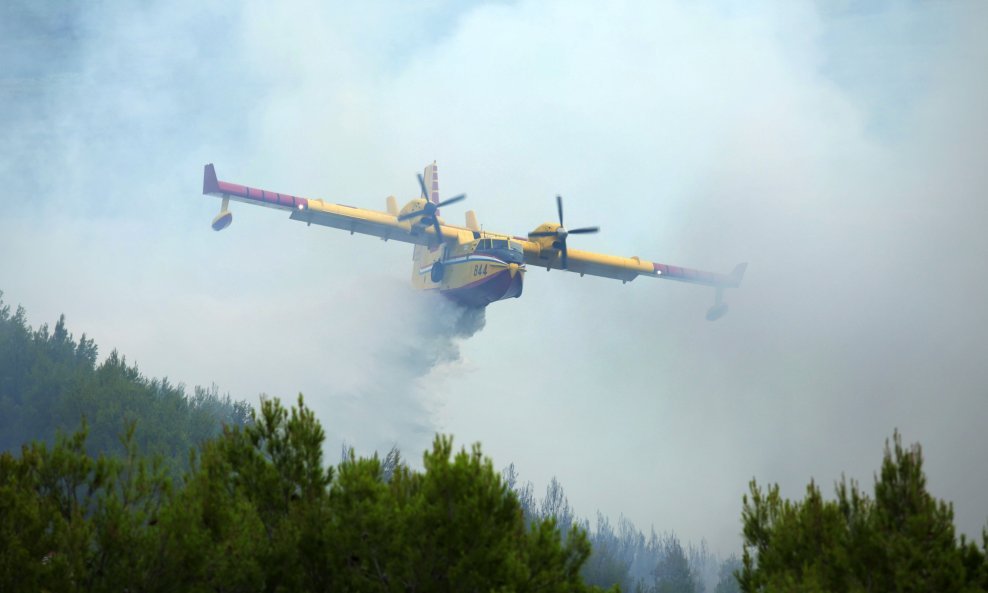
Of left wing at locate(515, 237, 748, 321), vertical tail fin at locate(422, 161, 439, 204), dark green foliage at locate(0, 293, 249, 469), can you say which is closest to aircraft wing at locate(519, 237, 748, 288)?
left wing at locate(515, 237, 748, 321)

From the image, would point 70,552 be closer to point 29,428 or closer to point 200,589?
point 200,589

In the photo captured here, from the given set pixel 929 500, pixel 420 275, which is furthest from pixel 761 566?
pixel 420 275

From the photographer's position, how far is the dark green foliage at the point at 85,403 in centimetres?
6206

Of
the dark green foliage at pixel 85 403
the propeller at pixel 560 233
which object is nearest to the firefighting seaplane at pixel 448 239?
the propeller at pixel 560 233

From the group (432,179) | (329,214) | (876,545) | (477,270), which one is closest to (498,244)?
(477,270)

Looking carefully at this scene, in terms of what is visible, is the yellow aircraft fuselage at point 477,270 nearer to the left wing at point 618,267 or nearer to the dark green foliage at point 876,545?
the left wing at point 618,267

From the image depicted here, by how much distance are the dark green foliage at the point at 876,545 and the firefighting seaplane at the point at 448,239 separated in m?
23.5

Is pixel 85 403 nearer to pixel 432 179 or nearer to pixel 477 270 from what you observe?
pixel 432 179

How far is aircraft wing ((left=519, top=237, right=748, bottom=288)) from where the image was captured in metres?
44.9

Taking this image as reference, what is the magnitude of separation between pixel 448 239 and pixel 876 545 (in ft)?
99.4

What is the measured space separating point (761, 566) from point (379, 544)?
8.08 metres

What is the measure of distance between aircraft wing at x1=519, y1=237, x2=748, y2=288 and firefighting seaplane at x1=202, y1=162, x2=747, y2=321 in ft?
0.19

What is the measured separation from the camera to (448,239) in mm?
45250

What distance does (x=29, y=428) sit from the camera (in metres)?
64.9
